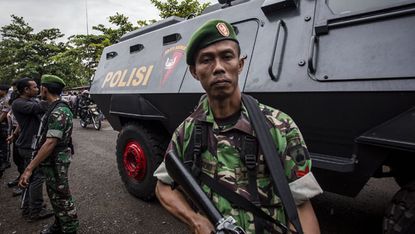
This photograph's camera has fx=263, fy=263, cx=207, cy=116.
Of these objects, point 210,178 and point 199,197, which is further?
point 210,178

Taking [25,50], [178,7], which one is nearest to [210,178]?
[178,7]

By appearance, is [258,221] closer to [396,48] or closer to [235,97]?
[235,97]

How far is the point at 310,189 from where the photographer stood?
1.00 metres

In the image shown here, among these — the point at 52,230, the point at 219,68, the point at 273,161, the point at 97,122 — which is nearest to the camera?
the point at 273,161

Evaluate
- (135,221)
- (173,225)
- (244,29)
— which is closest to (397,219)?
(244,29)

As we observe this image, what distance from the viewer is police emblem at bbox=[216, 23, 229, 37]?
1.11 m

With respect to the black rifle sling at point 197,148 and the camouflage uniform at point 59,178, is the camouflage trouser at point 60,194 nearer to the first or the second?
the camouflage uniform at point 59,178

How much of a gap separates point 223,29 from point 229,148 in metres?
0.51

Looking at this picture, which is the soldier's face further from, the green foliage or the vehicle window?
the green foliage

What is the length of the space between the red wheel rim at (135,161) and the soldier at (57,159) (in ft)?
2.93

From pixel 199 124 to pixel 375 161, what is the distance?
4.09ft

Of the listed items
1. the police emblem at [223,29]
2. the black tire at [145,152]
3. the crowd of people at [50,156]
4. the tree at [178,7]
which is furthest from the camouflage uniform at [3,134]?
the tree at [178,7]

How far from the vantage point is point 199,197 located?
0.98 meters

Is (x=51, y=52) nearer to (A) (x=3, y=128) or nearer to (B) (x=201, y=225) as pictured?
(A) (x=3, y=128)
